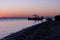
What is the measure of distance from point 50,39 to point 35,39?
0.97 meters

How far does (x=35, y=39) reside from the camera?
11.9 meters

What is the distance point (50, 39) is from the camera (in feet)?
38.0

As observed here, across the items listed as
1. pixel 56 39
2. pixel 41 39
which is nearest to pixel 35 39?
pixel 41 39

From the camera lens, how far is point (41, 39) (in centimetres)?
1181

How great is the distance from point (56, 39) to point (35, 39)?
1333mm

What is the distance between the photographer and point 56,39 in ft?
37.9

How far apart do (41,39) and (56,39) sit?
0.94m

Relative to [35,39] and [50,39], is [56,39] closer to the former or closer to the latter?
[50,39]

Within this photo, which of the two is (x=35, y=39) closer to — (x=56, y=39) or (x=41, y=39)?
(x=41, y=39)

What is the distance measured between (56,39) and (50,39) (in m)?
0.37

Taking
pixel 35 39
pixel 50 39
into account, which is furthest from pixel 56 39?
pixel 35 39
